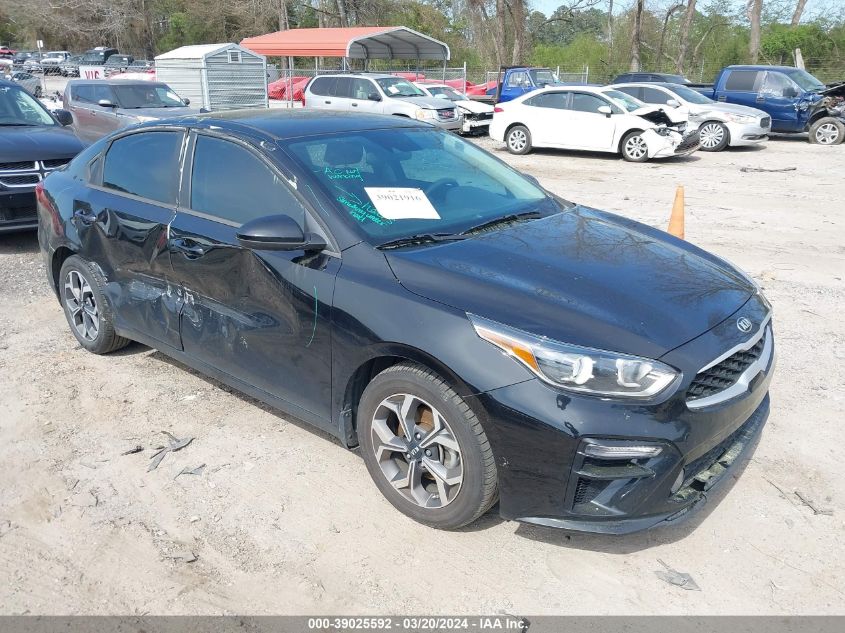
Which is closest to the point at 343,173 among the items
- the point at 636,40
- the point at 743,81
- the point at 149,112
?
the point at 149,112

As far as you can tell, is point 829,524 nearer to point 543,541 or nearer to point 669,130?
point 543,541

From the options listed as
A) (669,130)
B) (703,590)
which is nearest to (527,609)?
(703,590)

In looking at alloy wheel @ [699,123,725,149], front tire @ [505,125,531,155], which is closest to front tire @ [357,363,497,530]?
front tire @ [505,125,531,155]

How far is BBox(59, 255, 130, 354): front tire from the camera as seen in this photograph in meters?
4.84

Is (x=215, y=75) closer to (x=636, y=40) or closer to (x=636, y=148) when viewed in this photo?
(x=636, y=148)

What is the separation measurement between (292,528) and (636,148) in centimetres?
1430

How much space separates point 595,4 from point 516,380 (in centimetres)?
3937

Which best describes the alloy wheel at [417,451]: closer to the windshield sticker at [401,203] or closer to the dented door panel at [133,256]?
the windshield sticker at [401,203]

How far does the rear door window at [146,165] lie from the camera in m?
4.27

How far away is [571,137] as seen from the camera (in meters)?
16.5

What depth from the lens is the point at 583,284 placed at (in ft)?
10.3

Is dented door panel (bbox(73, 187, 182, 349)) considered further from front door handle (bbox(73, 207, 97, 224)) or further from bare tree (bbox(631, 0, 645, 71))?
bare tree (bbox(631, 0, 645, 71))

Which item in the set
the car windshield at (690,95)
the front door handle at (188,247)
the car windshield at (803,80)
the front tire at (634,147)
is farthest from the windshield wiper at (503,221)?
the car windshield at (803,80)

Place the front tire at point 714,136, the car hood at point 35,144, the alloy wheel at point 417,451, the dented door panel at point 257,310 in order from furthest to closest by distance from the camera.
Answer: the front tire at point 714,136 < the car hood at point 35,144 < the dented door panel at point 257,310 < the alloy wheel at point 417,451
